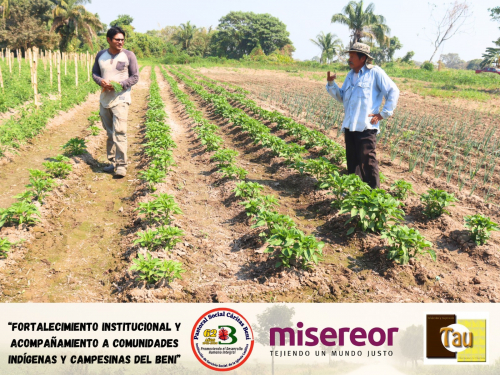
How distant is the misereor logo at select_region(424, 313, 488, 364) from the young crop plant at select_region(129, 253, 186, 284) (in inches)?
90.4

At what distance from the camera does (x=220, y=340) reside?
2.87 m

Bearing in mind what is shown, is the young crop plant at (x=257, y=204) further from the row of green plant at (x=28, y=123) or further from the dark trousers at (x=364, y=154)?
the row of green plant at (x=28, y=123)

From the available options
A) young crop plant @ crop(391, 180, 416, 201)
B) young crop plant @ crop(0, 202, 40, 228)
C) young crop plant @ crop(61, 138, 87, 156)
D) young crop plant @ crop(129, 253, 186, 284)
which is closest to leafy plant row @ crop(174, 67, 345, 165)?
young crop plant @ crop(391, 180, 416, 201)

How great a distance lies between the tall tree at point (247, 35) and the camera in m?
62.1

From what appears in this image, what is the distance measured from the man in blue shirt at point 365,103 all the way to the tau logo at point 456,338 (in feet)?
7.92

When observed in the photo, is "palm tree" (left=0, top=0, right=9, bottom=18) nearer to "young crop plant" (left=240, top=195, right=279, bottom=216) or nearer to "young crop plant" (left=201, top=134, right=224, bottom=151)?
"young crop plant" (left=201, top=134, right=224, bottom=151)

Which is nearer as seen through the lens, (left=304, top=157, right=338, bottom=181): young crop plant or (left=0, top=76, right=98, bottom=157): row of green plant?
(left=304, top=157, right=338, bottom=181): young crop plant

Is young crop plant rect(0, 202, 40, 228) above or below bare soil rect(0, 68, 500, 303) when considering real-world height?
above

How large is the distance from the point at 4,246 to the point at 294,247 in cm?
298

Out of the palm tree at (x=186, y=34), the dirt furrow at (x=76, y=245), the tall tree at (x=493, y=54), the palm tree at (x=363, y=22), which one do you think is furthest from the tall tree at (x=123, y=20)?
the dirt furrow at (x=76, y=245)

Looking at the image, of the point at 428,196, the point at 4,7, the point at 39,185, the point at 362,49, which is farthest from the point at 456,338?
the point at 4,7

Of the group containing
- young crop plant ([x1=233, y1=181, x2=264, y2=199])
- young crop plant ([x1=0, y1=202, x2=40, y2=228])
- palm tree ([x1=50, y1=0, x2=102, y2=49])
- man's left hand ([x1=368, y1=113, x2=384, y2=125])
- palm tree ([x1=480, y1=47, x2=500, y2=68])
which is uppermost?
Answer: palm tree ([x1=50, y1=0, x2=102, y2=49])

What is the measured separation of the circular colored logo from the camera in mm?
2818

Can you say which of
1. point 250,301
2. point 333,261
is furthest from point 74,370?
point 333,261
